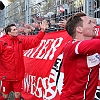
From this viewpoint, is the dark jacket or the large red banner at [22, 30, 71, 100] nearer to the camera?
the large red banner at [22, 30, 71, 100]

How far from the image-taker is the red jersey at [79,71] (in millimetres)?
2670

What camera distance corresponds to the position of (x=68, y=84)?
285 cm

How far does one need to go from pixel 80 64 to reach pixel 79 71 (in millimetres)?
67

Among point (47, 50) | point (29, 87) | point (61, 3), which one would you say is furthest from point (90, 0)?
point (29, 87)

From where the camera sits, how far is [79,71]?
2.72 m

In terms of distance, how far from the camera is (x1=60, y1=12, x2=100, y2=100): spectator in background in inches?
105

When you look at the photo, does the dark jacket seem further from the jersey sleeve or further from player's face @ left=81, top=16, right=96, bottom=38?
the jersey sleeve

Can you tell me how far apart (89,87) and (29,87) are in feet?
14.7

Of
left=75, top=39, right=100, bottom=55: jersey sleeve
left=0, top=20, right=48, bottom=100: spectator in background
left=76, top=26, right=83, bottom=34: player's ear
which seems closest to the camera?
left=75, top=39, right=100, bottom=55: jersey sleeve

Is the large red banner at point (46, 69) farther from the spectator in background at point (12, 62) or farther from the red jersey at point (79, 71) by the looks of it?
the red jersey at point (79, 71)

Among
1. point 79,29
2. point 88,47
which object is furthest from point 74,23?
point 88,47

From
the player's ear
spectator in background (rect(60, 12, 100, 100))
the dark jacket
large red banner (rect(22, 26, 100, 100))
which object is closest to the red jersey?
spectator in background (rect(60, 12, 100, 100))

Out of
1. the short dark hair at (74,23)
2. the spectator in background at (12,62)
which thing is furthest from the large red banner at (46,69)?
the short dark hair at (74,23)

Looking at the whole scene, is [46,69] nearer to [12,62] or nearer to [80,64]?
[12,62]
